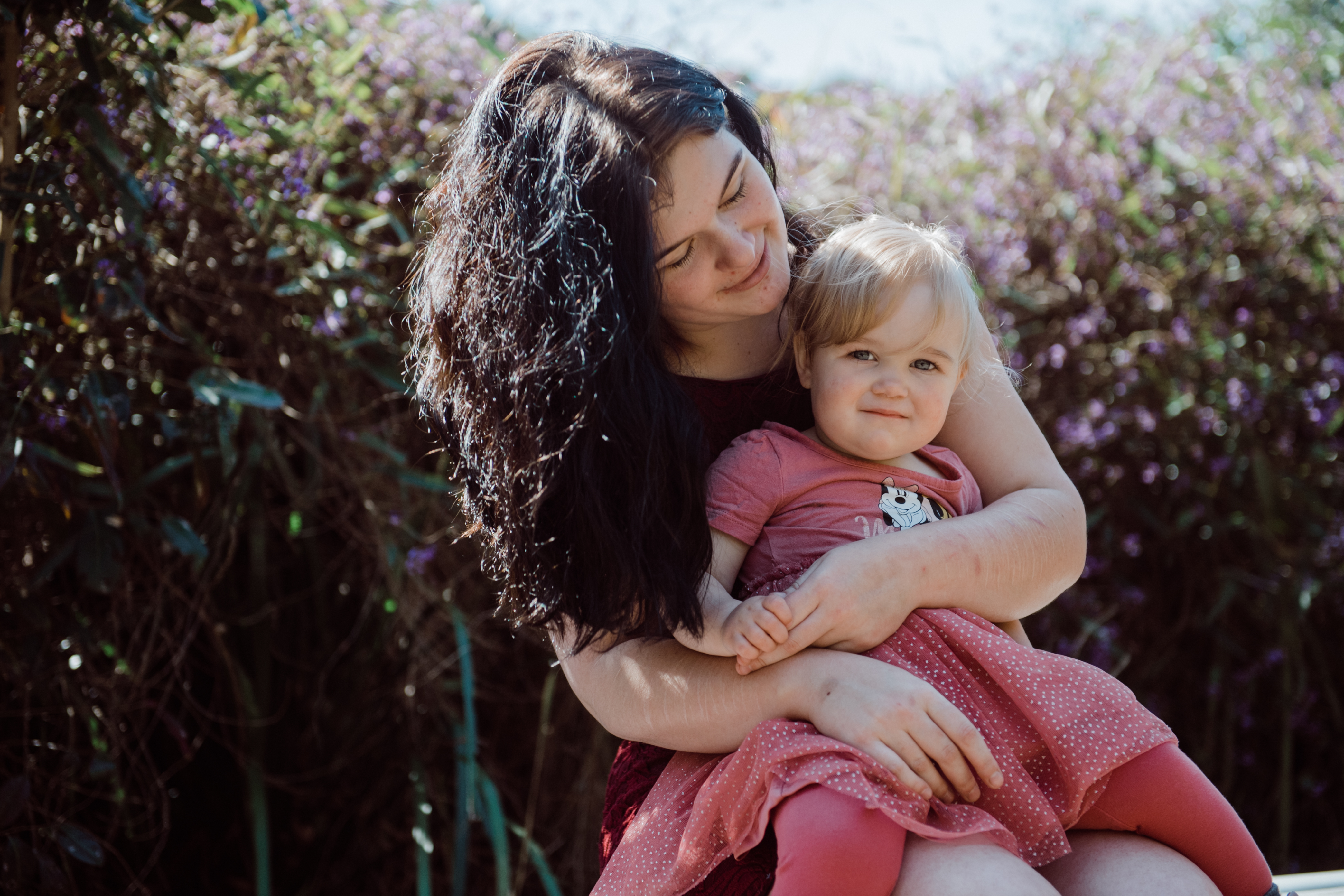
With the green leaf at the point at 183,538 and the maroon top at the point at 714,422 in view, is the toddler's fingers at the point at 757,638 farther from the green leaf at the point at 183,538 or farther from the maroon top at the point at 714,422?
the green leaf at the point at 183,538

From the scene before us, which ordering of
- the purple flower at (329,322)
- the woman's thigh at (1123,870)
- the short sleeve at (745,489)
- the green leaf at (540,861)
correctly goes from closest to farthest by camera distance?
the woman's thigh at (1123,870) → the short sleeve at (745,489) → the purple flower at (329,322) → the green leaf at (540,861)

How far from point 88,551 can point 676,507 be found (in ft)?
3.14

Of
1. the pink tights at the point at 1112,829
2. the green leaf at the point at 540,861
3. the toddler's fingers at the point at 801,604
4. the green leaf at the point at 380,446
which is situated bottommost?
the green leaf at the point at 540,861

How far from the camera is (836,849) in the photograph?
940 millimetres

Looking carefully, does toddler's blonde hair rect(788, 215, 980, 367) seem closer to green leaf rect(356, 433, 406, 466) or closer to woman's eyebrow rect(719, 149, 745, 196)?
woman's eyebrow rect(719, 149, 745, 196)

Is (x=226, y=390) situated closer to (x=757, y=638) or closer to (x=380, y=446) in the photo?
(x=380, y=446)

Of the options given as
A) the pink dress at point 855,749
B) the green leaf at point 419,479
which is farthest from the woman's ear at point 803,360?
the green leaf at point 419,479

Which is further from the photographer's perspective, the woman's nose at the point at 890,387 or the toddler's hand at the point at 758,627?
the woman's nose at the point at 890,387

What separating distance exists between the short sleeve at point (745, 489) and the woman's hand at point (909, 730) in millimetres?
218

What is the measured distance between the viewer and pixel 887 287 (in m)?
1.28

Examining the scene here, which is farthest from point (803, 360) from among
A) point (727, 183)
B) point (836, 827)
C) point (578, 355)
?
point (836, 827)

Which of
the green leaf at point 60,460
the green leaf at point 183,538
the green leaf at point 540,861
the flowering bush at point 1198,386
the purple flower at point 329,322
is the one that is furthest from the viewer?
the flowering bush at point 1198,386

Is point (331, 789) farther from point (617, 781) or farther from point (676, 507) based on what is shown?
point (676, 507)

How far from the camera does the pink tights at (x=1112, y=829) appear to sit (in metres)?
0.94
